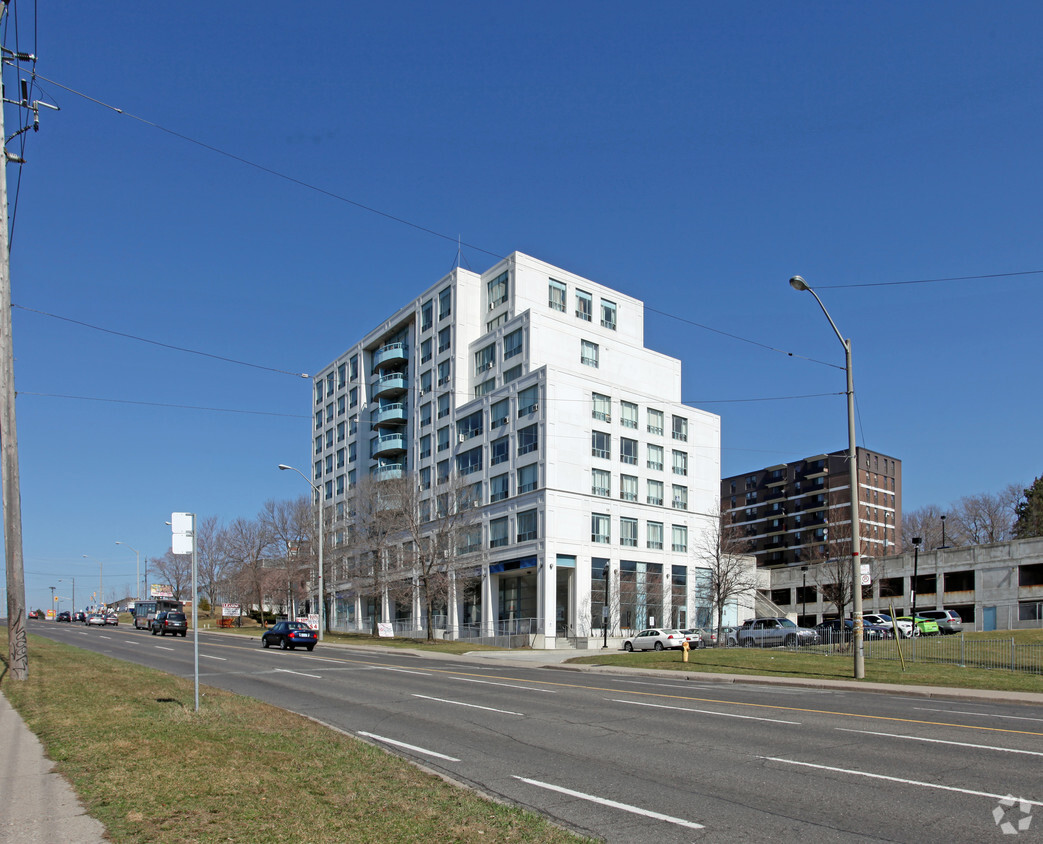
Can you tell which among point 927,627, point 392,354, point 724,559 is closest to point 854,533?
point 927,627

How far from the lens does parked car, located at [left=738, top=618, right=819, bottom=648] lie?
44.9 m

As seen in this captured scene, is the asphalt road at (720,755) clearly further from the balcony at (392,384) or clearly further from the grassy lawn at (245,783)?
the balcony at (392,384)

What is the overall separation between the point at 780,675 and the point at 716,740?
15421 millimetres

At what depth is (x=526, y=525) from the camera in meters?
64.1

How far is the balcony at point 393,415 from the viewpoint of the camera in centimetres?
8519

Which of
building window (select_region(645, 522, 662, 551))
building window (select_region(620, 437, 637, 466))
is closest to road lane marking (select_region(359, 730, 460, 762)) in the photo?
building window (select_region(620, 437, 637, 466))

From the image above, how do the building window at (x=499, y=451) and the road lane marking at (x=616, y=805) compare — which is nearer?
the road lane marking at (x=616, y=805)

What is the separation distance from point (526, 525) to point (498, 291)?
21.7 metres

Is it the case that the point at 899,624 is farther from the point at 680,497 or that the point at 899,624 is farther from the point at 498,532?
the point at 498,532

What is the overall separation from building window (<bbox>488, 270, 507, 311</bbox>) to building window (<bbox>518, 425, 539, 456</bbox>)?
13572 mm

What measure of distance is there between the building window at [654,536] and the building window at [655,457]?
183 inches

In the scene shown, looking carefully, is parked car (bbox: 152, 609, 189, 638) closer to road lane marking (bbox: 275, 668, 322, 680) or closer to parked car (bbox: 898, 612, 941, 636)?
road lane marking (bbox: 275, 668, 322, 680)

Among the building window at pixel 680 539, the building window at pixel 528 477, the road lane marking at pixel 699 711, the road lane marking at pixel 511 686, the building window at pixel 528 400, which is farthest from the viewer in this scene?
the building window at pixel 680 539

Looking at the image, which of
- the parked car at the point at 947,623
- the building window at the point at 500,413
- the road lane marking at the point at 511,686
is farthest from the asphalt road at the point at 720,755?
the building window at the point at 500,413
